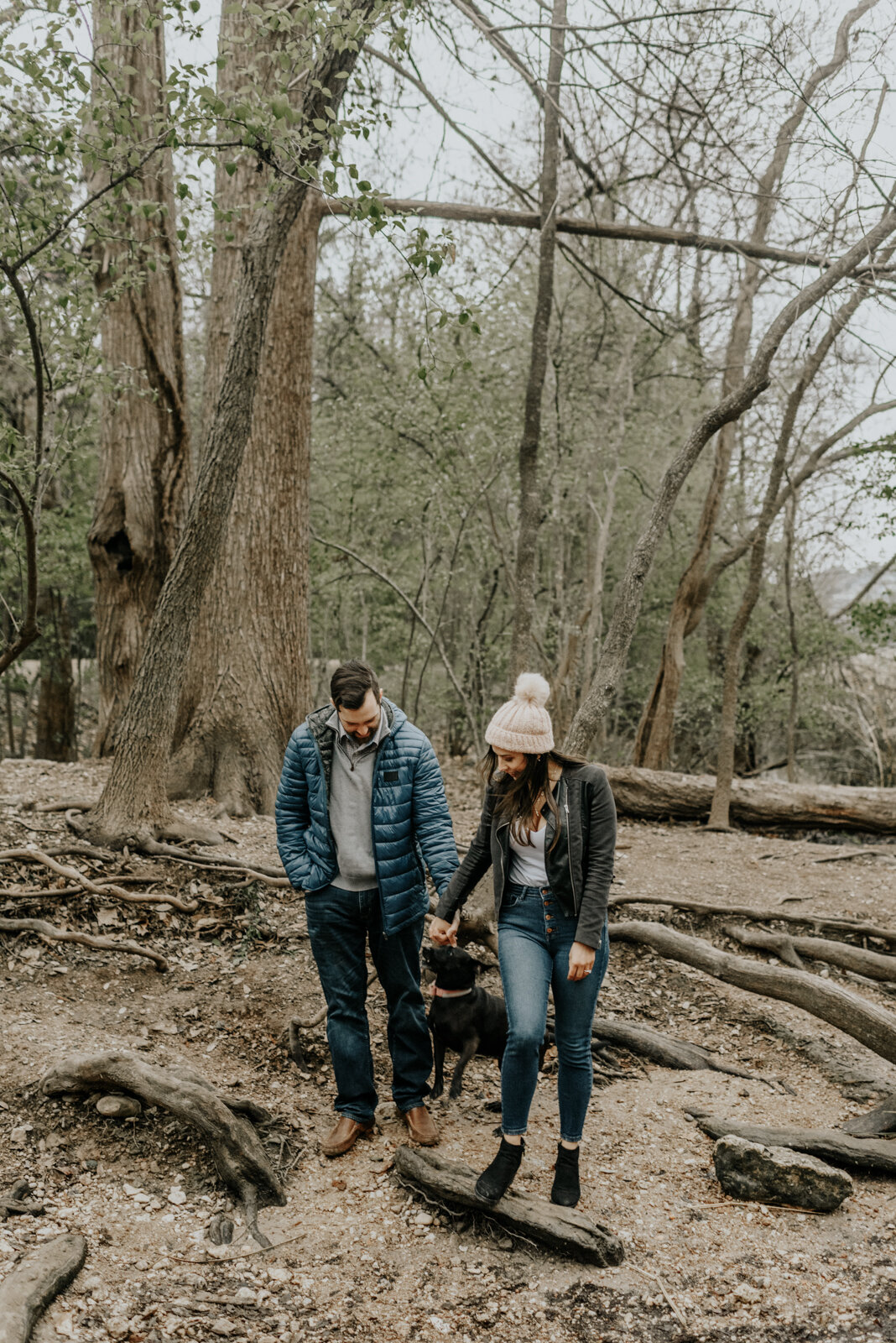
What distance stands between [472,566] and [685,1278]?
12.4m

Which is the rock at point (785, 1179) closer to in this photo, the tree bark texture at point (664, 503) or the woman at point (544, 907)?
the woman at point (544, 907)

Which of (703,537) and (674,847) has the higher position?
(703,537)

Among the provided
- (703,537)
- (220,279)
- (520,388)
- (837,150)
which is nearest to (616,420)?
(520,388)

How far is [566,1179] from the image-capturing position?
10.5 feet

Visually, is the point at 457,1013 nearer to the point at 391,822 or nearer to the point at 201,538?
the point at 391,822

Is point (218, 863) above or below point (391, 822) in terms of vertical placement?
below

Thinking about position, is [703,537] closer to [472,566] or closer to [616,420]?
[616,420]

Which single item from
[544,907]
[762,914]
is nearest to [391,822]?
[544,907]

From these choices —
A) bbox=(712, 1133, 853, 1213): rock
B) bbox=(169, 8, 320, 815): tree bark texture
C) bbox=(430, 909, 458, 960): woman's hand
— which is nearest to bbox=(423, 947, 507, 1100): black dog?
bbox=(430, 909, 458, 960): woman's hand

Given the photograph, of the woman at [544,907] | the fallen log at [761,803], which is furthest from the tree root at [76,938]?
the fallen log at [761,803]

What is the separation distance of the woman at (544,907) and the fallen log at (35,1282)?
125 centimetres

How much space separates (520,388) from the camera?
40.9ft

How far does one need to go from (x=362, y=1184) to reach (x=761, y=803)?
7.41 metres

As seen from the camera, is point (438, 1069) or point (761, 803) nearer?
point (438, 1069)
